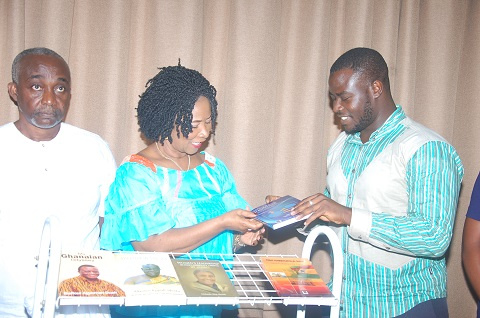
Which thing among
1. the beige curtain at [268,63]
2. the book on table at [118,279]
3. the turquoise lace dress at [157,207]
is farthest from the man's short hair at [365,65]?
the book on table at [118,279]

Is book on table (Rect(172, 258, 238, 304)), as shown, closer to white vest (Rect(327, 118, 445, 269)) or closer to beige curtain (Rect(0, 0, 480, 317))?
white vest (Rect(327, 118, 445, 269))

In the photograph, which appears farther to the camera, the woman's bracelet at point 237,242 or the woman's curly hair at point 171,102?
the woman's bracelet at point 237,242

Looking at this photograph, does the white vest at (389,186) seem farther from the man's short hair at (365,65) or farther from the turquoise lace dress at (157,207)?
the turquoise lace dress at (157,207)

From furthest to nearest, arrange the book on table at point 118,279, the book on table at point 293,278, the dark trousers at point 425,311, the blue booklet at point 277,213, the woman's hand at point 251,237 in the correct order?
1. the woman's hand at point 251,237
2. the dark trousers at point 425,311
3. the blue booklet at point 277,213
4. the book on table at point 293,278
5. the book on table at point 118,279

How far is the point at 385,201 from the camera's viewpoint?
238cm

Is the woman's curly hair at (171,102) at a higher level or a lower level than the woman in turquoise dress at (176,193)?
higher

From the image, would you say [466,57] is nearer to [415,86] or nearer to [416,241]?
[415,86]

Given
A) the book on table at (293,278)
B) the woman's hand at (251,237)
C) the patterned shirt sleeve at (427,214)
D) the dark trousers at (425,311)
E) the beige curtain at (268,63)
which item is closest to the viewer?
the book on table at (293,278)

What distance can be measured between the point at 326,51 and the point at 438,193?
142 centimetres

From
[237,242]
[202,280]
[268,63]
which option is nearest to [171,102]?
[237,242]

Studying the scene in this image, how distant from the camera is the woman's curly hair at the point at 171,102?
228 centimetres

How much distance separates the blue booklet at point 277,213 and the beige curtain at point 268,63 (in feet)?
3.23

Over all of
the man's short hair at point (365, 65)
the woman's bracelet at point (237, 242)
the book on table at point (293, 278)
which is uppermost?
the man's short hair at point (365, 65)

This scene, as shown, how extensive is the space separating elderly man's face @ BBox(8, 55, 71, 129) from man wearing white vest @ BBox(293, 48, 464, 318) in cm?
130
